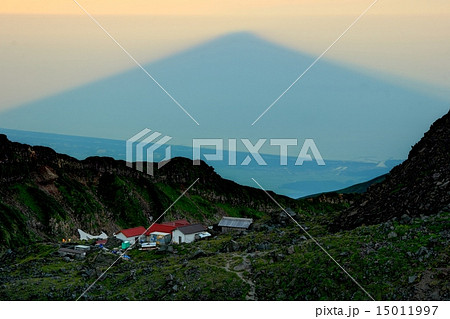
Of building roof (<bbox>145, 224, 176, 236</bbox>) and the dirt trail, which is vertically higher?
building roof (<bbox>145, 224, 176, 236</bbox>)

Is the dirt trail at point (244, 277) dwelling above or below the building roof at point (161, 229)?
below

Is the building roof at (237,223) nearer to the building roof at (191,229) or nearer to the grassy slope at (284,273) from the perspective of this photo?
the building roof at (191,229)

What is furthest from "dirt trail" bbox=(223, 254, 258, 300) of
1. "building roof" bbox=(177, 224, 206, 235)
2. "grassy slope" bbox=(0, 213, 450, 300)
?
"building roof" bbox=(177, 224, 206, 235)

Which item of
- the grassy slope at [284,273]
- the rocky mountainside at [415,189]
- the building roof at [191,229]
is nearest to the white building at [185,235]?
the building roof at [191,229]

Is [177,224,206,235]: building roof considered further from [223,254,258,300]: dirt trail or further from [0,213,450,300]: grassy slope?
[223,254,258,300]: dirt trail

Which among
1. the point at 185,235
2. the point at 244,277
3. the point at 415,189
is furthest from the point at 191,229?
the point at 415,189

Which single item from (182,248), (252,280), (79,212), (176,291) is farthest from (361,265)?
(79,212)

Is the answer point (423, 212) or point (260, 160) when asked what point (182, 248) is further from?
point (423, 212)

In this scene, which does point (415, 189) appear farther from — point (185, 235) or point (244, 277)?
point (185, 235)
